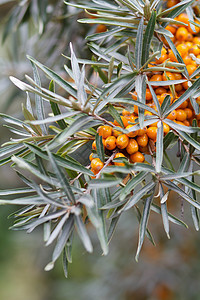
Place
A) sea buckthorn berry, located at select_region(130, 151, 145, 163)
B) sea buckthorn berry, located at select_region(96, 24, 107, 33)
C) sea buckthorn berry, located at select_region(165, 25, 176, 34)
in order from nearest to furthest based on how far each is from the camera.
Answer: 1. sea buckthorn berry, located at select_region(130, 151, 145, 163)
2. sea buckthorn berry, located at select_region(165, 25, 176, 34)
3. sea buckthorn berry, located at select_region(96, 24, 107, 33)

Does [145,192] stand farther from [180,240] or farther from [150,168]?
[180,240]

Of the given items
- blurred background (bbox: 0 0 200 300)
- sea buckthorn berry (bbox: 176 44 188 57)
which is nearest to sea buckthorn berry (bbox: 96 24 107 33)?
blurred background (bbox: 0 0 200 300)

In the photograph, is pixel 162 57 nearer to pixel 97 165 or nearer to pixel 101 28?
pixel 97 165

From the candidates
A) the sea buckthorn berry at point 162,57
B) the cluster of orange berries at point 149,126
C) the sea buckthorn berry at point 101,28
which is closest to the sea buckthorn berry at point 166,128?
the cluster of orange berries at point 149,126

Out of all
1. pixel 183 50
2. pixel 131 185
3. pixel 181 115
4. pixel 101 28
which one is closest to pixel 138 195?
pixel 131 185

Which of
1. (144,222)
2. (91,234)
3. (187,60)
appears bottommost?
(91,234)

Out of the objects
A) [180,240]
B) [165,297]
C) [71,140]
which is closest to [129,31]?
[71,140]

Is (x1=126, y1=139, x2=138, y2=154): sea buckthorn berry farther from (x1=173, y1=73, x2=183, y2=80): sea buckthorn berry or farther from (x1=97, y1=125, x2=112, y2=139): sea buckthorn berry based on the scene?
(x1=173, y1=73, x2=183, y2=80): sea buckthorn berry

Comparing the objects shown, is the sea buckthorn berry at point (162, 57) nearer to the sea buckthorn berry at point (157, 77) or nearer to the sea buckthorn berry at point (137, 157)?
the sea buckthorn berry at point (157, 77)
